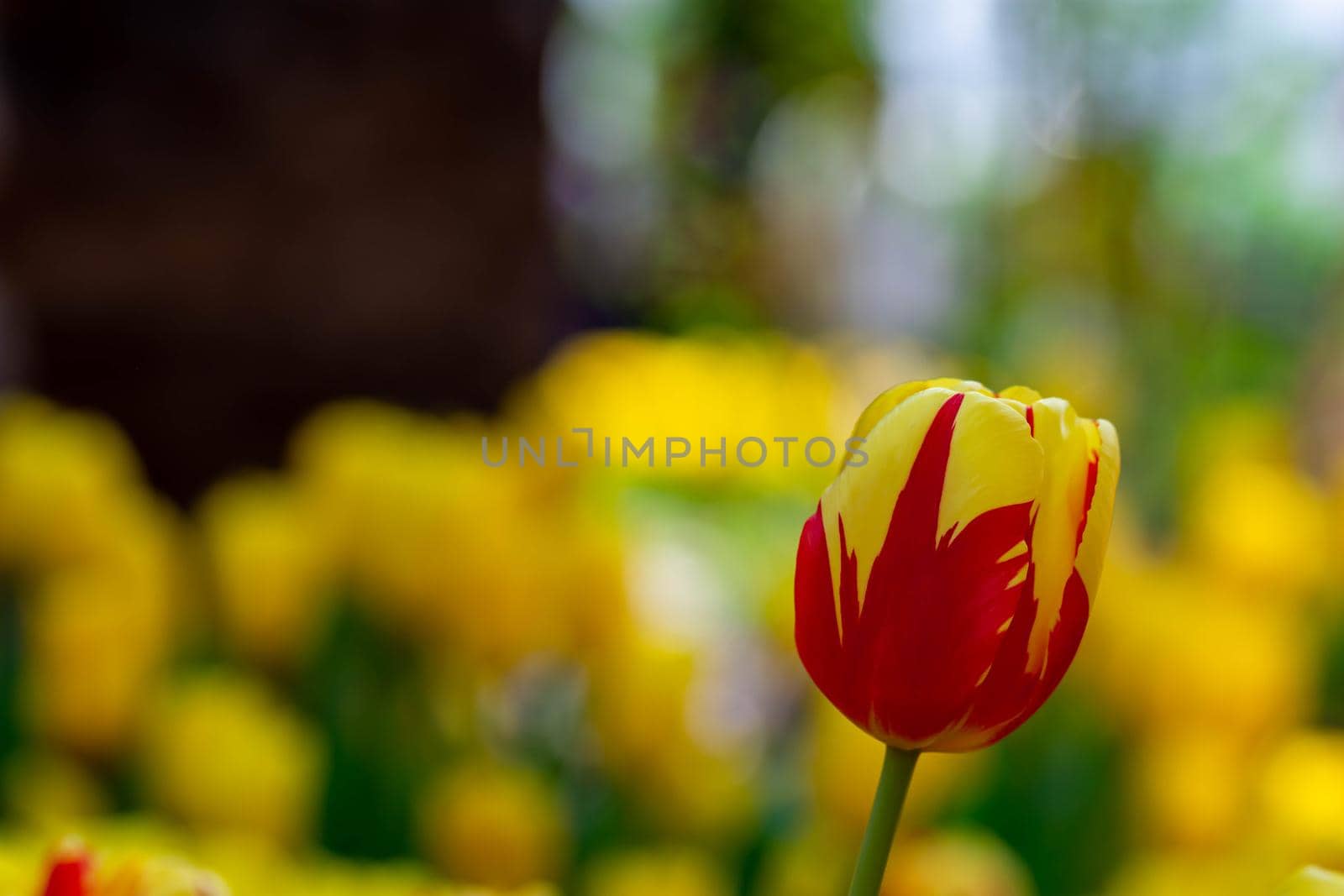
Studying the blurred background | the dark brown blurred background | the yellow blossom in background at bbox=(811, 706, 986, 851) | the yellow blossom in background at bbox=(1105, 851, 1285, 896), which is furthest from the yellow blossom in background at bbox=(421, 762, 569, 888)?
the dark brown blurred background

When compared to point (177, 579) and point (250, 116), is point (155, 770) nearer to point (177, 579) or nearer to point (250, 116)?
point (177, 579)

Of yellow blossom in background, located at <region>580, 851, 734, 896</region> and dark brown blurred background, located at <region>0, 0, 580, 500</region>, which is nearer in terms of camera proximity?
yellow blossom in background, located at <region>580, 851, 734, 896</region>

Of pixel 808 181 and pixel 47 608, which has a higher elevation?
pixel 808 181

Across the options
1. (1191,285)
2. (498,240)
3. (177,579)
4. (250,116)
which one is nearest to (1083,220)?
(1191,285)

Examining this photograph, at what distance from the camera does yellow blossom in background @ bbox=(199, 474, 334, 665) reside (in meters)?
0.69

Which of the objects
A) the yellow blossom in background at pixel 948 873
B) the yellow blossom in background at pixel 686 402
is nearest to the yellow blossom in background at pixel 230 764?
the yellow blossom in background at pixel 948 873

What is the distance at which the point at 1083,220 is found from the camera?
2969 millimetres

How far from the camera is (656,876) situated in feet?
1.82

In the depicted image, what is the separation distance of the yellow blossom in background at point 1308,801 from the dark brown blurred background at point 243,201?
745mm

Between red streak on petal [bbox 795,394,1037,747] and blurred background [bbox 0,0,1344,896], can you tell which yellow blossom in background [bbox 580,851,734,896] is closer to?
blurred background [bbox 0,0,1344,896]

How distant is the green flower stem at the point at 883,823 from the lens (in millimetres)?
173

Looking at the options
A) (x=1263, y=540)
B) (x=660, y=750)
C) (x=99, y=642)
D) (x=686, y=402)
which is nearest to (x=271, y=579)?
(x=99, y=642)

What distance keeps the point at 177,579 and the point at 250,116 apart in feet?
1.42

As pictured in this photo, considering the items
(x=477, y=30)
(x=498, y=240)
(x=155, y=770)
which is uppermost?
(x=477, y=30)
